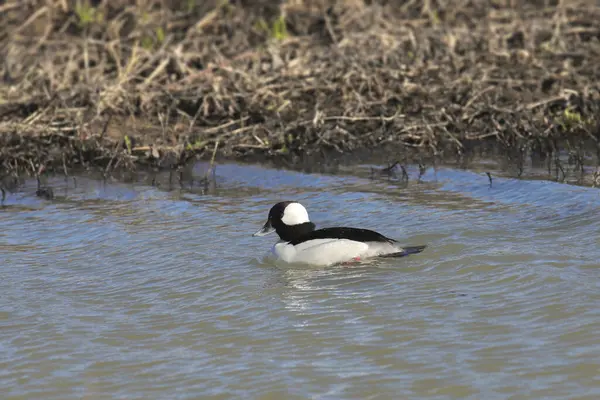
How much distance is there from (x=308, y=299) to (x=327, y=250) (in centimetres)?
94

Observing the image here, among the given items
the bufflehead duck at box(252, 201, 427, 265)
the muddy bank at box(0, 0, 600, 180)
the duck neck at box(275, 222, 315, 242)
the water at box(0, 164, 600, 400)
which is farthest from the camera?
the muddy bank at box(0, 0, 600, 180)

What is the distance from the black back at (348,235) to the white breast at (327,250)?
4 centimetres

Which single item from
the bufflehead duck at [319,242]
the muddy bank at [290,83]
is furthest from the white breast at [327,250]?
the muddy bank at [290,83]

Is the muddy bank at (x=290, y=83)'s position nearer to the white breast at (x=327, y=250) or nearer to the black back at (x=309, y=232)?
the black back at (x=309, y=232)

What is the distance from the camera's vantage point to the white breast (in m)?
8.15

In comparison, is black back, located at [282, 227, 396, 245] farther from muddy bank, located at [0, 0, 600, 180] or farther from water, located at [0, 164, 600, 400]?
muddy bank, located at [0, 0, 600, 180]

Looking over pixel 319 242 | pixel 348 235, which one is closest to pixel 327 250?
pixel 319 242

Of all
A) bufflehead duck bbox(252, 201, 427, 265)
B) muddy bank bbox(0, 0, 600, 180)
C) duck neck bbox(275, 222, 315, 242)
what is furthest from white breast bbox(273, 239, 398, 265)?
muddy bank bbox(0, 0, 600, 180)

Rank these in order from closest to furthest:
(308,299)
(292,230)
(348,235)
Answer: (308,299) < (348,235) < (292,230)

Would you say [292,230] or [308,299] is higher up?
[292,230]

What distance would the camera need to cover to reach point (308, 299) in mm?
7387

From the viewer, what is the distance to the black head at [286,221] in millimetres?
8883

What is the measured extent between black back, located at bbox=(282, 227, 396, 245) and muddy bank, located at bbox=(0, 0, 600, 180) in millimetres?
3485

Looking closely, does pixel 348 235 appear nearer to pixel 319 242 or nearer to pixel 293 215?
pixel 319 242
